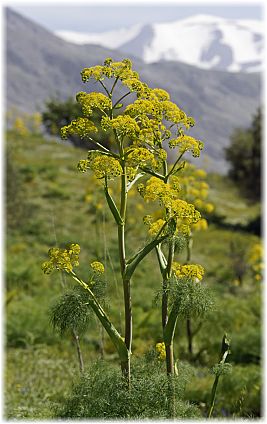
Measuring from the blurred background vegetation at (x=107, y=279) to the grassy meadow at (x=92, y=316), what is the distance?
1.1 inches

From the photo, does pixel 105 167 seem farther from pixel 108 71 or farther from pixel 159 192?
pixel 108 71

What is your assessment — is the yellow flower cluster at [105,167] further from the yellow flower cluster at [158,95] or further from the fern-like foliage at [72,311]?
the fern-like foliage at [72,311]

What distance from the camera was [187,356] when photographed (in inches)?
387

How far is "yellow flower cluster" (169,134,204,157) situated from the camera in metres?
4.19

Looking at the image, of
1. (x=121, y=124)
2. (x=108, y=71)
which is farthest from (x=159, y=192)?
(x=108, y=71)

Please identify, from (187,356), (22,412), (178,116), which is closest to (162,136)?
(178,116)

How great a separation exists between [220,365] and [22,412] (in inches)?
106

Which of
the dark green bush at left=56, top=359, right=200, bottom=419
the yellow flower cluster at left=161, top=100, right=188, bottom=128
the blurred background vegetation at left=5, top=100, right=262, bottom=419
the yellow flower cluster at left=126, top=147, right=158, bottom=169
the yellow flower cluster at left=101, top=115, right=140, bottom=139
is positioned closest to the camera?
the yellow flower cluster at left=101, top=115, right=140, bottom=139

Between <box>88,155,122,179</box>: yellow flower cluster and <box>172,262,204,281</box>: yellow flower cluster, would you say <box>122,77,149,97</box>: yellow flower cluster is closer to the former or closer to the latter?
<box>88,155,122,179</box>: yellow flower cluster

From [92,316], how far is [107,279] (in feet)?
14.9

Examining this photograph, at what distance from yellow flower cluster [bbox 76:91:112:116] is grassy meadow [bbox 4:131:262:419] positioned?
142 centimetres

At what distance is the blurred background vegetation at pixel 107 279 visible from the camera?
26.8 feet

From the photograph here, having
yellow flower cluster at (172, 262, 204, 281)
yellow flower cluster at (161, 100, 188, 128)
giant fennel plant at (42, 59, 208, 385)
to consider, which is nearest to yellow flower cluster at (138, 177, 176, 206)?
giant fennel plant at (42, 59, 208, 385)

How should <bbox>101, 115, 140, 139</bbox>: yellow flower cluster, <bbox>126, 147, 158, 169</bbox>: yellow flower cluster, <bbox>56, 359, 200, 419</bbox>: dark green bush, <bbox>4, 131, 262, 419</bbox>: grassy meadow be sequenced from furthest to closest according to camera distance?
<bbox>4, 131, 262, 419</bbox>: grassy meadow < <bbox>56, 359, 200, 419</bbox>: dark green bush < <bbox>126, 147, 158, 169</bbox>: yellow flower cluster < <bbox>101, 115, 140, 139</bbox>: yellow flower cluster
